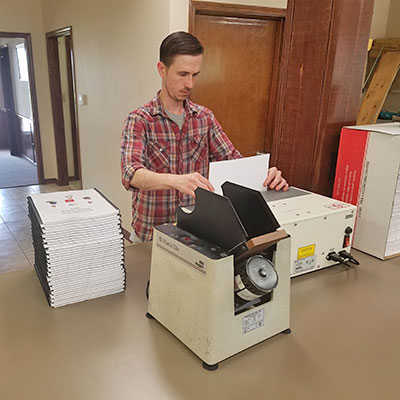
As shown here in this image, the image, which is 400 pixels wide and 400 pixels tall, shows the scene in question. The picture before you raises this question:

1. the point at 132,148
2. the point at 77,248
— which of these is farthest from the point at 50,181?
the point at 77,248

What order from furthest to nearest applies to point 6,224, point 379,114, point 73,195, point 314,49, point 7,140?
point 7,140 < point 379,114 < point 6,224 < point 314,49 < point 73,195

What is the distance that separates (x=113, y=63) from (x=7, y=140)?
571 centimetres

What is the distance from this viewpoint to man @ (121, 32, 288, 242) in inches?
59.4

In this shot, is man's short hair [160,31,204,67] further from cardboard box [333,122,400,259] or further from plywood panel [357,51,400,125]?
plywood panel [357,51,400,125]

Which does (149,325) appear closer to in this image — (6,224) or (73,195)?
(73,195)

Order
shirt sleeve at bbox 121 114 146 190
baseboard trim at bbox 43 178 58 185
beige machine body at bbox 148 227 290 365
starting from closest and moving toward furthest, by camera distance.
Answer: beige machine body at bbox 148 227 290 365 → shirt sleeve at bbox 121 114 146 190 → baseboard trim at bbox 43 178 58 185

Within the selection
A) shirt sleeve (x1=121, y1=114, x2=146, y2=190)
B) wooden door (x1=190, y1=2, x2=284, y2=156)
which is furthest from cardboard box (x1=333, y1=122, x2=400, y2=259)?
wooden door (x1=190, y1=2, x2=284, y2=156)

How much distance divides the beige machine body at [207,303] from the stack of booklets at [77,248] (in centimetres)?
17

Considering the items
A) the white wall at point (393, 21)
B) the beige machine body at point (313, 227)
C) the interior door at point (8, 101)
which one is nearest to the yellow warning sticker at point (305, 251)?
the beige machine body at point (313, 227)

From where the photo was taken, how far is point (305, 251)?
131cm

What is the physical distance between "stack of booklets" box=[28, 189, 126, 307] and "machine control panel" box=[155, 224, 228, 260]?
0.19 m

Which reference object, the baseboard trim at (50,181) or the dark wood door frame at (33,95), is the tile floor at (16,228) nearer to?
the baseboard trim at (50,181)

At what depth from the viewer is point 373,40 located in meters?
4.91

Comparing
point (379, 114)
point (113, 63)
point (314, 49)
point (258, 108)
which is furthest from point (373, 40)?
point (314, 49)
